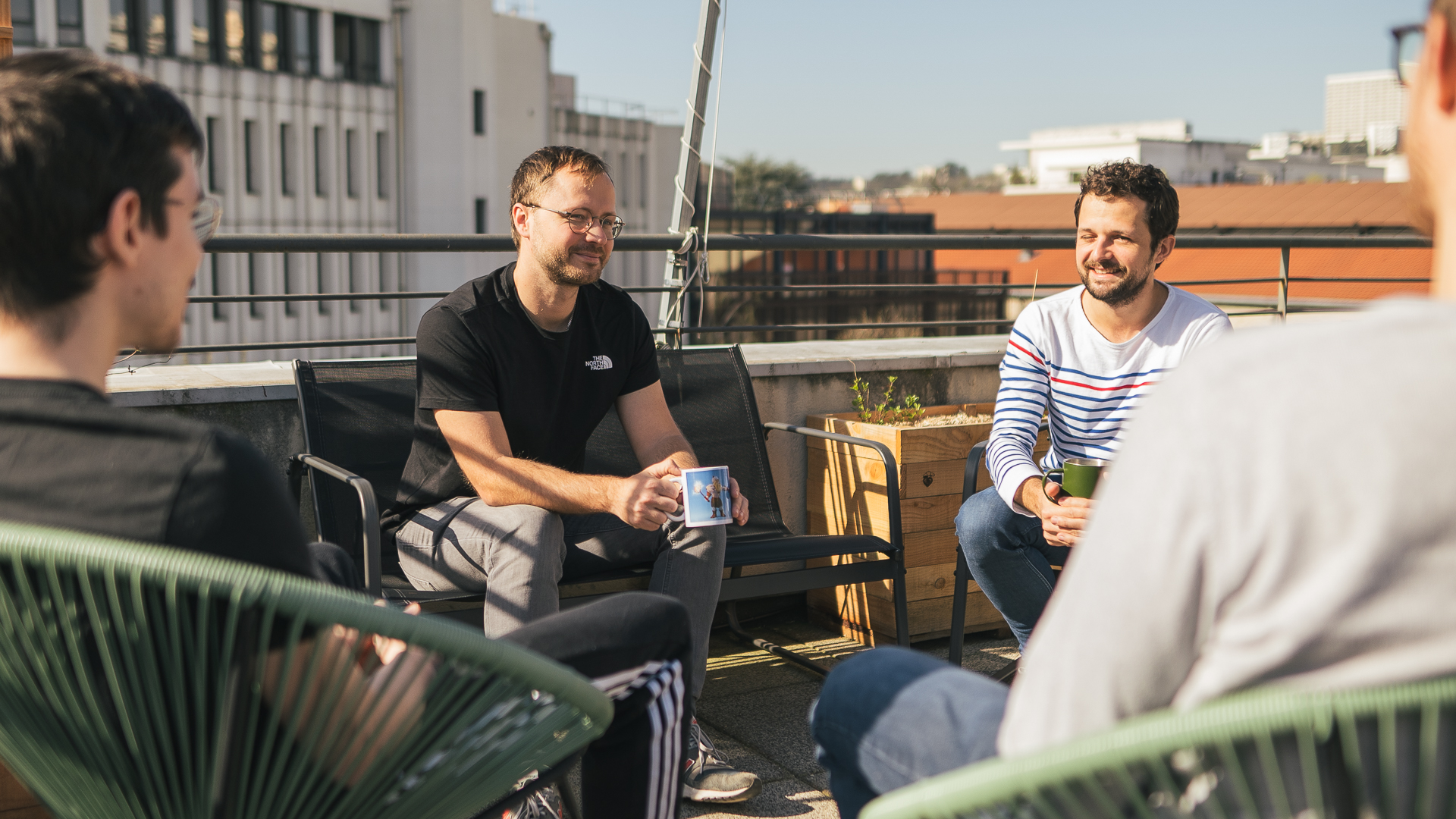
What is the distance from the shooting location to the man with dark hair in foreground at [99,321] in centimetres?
107

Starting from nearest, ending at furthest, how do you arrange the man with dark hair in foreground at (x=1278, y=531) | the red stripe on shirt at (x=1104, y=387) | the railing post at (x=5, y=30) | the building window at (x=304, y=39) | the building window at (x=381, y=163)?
the man with dark hair in foreground at (x=1278, y=531)
the railing post at (x=5, y=30)
the red stripe on shirt at (x=1104, y=387)
the building window at (x=304, y=39)
the building window at (x=381, y=163)

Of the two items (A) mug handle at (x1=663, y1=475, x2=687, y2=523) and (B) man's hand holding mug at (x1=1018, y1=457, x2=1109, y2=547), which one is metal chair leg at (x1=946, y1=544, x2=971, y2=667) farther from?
(A) mug handle at (x1=663, y1=475, x2=687, y2=523)

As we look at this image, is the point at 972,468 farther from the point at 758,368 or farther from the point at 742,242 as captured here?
the point at 742,242

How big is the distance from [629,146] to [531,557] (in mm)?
56004

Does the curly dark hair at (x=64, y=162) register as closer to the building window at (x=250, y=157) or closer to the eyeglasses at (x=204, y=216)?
the eyeglasses at (x=204, y=216)

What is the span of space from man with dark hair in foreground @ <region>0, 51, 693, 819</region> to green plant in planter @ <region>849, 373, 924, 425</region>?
2844 millimetres

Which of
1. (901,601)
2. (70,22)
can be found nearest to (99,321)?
(901,601)

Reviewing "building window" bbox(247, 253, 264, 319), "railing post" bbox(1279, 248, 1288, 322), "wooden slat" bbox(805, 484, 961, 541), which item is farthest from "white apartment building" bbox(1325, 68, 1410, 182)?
"wooden slat" bbox(805, 484, 961, 541)

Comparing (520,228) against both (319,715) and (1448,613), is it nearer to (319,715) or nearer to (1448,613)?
(319,715)

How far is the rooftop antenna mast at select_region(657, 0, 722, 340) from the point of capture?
3891mm

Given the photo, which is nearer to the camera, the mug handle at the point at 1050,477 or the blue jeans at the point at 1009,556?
the mug handle at the point at 1050,477

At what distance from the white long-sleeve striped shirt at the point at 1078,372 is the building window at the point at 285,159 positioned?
47.6 m

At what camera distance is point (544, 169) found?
2936 millimetres

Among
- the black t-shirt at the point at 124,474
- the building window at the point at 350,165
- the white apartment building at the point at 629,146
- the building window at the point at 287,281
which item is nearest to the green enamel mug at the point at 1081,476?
the black t-shirt at the point at 124,474
